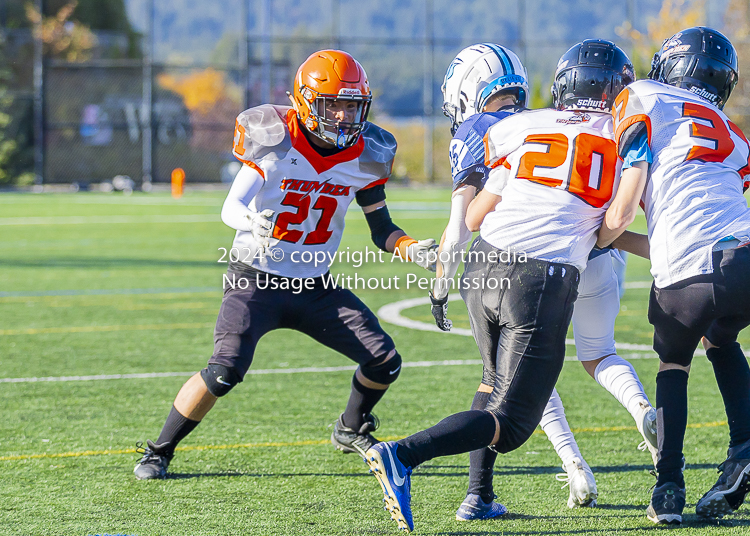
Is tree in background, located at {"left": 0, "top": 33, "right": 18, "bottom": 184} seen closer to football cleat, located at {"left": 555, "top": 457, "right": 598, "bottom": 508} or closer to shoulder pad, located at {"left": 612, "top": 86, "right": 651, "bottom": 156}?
football cleat, located at {"left": 555, "top": 457, "right": 598, "bottom": 508}

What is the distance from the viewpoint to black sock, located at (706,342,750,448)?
359cm

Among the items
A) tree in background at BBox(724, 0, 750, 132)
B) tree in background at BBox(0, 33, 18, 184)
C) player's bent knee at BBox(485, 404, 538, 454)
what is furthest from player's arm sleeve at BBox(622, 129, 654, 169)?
tree in background at BBox(0, 33, 18, 184)

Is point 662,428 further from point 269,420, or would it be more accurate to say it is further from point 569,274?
point 269,420

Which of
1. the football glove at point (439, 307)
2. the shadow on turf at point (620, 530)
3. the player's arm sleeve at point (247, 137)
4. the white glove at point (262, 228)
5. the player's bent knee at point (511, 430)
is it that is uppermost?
the player's arm sleeve at point (247, 137)

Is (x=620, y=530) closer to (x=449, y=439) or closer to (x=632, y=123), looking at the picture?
(x=449, y=439)

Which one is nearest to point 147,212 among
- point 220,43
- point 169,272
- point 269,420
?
point 169,272

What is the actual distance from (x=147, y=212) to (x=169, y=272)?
31.6ft

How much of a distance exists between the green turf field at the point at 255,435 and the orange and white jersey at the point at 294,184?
3.10ft

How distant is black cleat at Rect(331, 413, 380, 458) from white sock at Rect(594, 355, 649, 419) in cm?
112

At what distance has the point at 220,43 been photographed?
67.0 meters

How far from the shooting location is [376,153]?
444 centimetres

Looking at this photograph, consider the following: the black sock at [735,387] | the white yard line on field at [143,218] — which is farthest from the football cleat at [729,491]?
the white yard line on field at [143,218]

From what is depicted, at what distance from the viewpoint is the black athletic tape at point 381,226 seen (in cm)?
446

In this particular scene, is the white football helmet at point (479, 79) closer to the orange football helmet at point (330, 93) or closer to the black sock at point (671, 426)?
the orange football helmet at point (330, 93)
